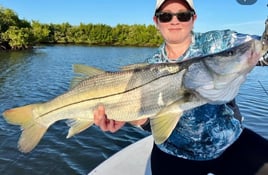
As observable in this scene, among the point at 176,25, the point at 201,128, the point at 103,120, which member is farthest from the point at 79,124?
the point at 176,25

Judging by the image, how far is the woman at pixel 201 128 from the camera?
2861mm

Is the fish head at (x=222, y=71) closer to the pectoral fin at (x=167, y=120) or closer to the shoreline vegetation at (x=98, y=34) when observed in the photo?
the pectoral fin at (x=167, y=120)

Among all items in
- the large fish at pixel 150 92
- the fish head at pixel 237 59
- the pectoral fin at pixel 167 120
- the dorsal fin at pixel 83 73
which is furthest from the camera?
the dorsal fin at pixel 83 73

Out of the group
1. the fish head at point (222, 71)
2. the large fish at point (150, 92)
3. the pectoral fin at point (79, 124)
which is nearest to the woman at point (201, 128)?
the pectoral fin at point (79, 124)

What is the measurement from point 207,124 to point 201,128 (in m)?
0.06

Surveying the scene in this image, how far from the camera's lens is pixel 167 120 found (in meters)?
2.48

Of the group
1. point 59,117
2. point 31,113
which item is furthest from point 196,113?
point 31,113

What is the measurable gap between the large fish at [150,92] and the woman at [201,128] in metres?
0.20

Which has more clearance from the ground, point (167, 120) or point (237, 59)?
point (237, 59)

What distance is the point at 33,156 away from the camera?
25.8 ft

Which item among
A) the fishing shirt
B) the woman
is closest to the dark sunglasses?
the woman

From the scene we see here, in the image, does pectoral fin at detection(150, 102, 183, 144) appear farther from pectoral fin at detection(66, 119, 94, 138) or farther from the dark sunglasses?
the dark sunglasses

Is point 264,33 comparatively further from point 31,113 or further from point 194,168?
point 31,113

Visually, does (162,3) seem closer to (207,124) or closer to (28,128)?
(207,124)
